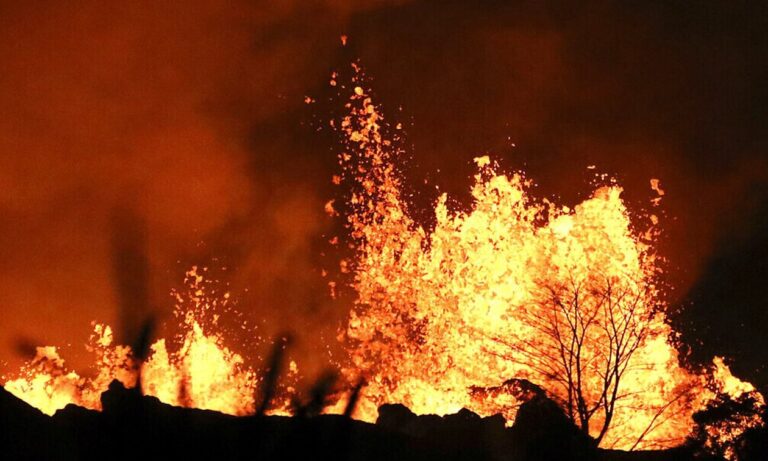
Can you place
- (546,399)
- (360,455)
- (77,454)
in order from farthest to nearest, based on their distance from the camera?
1. (546,399)
2. (360,455)
3. (77,454)

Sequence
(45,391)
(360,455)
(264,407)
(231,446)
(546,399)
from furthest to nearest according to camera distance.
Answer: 1. (546,399)
2. (45,391)
3. (360,455)
4. (231,446)
5. (264,407)

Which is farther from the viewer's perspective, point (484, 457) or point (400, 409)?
Result: point (400, 409)

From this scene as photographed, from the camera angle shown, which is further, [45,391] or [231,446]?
[45,391]

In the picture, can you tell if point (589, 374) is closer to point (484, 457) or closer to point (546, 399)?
point (546, 399)

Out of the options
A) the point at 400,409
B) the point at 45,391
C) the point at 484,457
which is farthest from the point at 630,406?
the point at 45,391

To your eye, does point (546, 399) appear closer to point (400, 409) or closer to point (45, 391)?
point (400, 409)

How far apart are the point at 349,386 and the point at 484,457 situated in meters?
14.7

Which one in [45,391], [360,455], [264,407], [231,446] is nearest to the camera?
[264,407]

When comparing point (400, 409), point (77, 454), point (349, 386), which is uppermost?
point (400, 409)

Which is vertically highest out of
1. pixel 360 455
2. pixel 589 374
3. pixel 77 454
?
pixel 589 374

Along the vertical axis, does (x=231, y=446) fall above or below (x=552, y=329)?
below

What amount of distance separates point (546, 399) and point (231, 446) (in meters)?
18.4

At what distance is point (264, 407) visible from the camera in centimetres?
525

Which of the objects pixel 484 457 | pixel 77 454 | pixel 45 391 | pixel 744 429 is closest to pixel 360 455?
pixel 484 457
